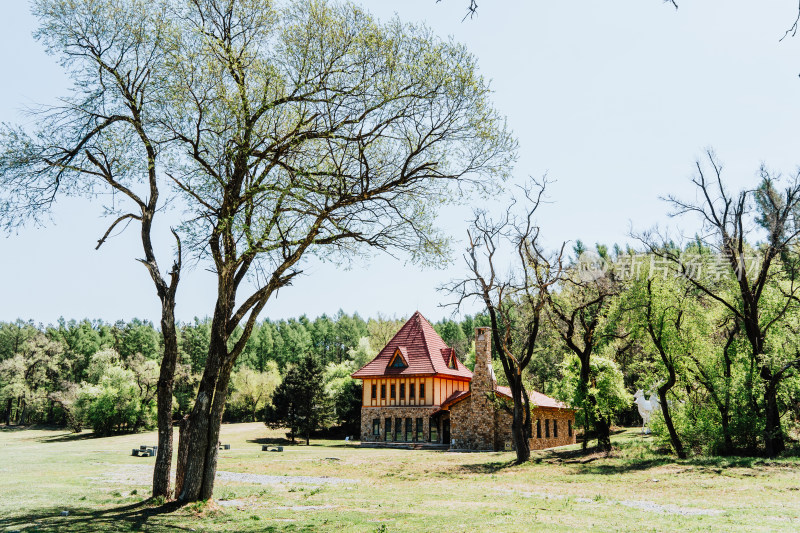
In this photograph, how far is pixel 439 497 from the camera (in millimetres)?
14805

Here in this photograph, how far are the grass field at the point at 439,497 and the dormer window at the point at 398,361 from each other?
1793 centimetres

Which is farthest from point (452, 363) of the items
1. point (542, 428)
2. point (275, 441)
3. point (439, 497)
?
point (439, 497)

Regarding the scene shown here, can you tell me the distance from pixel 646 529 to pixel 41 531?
414 inches

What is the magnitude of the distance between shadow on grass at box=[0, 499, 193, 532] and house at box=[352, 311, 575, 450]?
24.2 metres

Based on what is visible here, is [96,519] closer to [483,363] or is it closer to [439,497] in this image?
[439,497]

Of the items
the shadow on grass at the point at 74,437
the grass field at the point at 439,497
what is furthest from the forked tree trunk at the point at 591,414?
the shadow on grass at the point at 74,437

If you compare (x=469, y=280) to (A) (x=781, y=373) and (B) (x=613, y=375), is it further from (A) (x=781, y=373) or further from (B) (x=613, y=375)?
(A) (x=781, y=373)

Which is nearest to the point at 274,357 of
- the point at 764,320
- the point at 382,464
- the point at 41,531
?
the point at 382,464

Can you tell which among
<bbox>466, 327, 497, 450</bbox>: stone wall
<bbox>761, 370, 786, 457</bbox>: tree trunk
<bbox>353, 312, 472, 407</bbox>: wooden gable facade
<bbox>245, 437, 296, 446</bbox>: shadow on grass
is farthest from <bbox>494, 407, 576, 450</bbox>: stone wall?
<bbox>245, 437, 296, 446</bbox>: shadow on grass

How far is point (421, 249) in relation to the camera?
45.6ft

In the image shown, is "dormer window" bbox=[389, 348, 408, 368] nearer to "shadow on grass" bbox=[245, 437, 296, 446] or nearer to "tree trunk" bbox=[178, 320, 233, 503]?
"shadow on grass" bbox=[245, 437, 296, 446]

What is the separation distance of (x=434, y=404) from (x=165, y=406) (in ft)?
100

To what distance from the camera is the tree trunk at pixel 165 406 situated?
42.1ft

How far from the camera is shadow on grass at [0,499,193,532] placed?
1008cm
